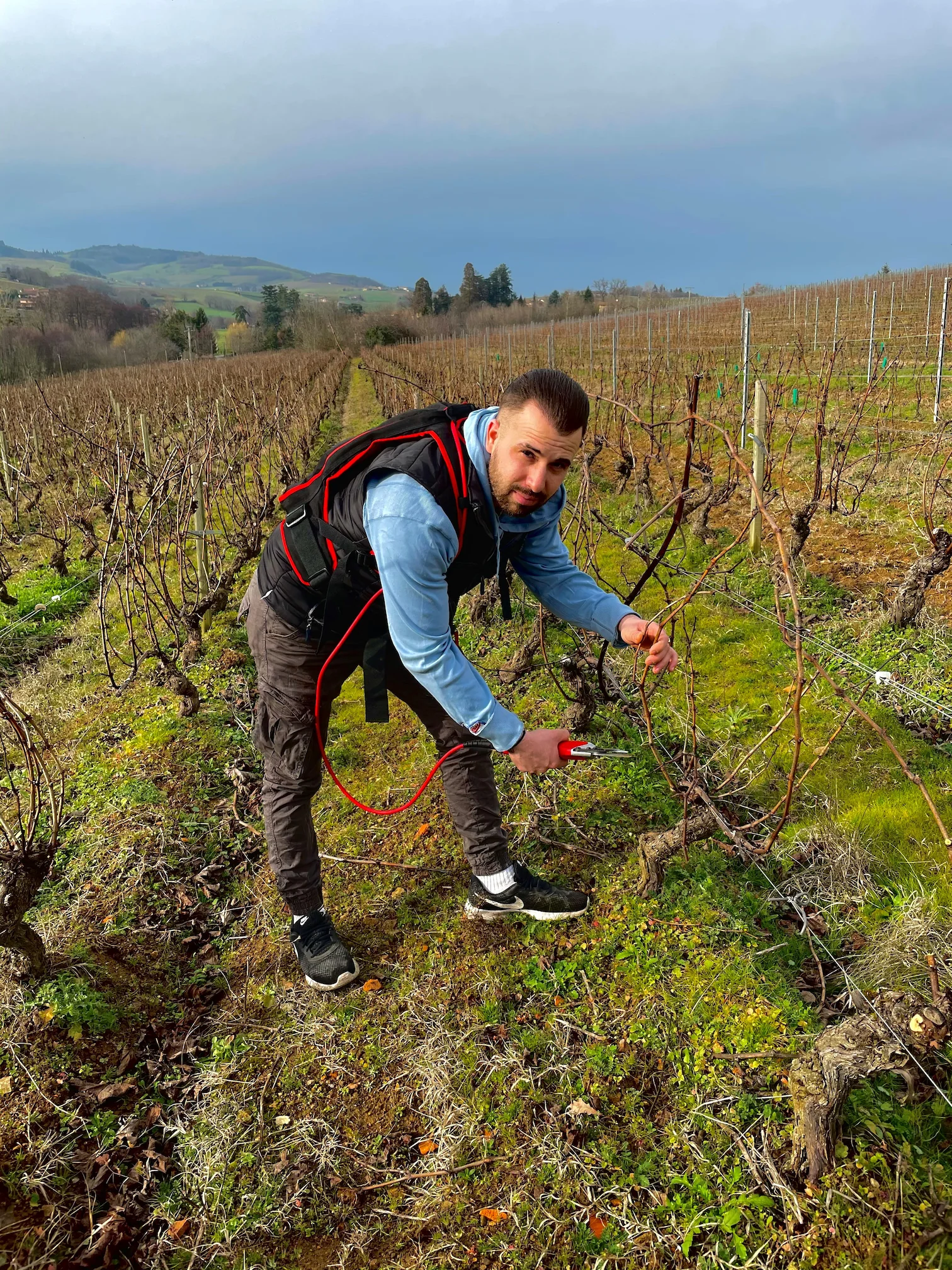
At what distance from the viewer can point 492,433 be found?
179 centimetres

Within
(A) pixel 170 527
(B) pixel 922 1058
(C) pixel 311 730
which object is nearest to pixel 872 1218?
(B) pixel 922 1058

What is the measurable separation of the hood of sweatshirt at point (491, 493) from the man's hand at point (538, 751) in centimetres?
52

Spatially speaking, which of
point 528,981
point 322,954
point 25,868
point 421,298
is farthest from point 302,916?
point 421,298

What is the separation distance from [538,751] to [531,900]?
917 millimetres

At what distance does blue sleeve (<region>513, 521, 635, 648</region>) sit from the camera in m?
2.15

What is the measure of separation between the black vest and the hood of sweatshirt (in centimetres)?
2

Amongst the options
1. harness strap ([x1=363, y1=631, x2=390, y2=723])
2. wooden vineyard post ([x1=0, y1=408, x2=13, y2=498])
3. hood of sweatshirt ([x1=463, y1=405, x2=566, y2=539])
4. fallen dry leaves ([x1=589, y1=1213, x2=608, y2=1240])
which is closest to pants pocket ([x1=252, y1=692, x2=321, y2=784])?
harness strap ([x1=363, y1=631, x2=390, y2=723])

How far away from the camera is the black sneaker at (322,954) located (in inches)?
93.8

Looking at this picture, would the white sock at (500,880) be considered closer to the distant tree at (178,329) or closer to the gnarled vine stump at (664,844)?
the gnarled vine stump at (664,844)

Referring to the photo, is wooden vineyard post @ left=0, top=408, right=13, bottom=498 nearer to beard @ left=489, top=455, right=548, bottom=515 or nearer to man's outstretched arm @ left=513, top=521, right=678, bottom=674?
man's outstretched arm @ left=513, top=521, right=678, bottom=674

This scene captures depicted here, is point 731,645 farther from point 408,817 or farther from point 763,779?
point 408,817

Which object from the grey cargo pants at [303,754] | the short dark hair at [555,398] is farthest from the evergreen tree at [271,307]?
the short dark hair at [555,398]

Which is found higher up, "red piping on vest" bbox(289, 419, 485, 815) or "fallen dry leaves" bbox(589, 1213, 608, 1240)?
"red piping on vest" bbox(289, 419, 485, 815)

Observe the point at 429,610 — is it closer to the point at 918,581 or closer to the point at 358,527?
the point at 358,527
